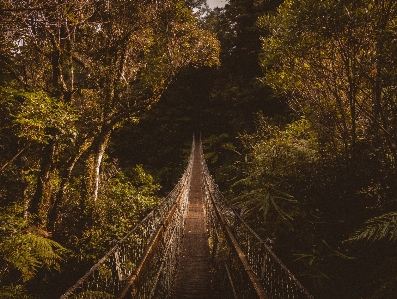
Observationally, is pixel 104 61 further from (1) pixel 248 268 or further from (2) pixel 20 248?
(1) pixel 248 268

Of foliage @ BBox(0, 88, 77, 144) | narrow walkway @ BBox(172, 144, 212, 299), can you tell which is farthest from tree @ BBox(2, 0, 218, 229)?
narrow walkway @ BBox(172, 144, 212, 299)

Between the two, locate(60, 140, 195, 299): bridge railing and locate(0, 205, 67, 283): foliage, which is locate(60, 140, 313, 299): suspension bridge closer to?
locate(60, 140, 195, 299): bridge railing

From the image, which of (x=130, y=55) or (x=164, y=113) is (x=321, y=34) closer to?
(x=130, y=55)

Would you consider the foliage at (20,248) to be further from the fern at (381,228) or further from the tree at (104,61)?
the fern at (381,228)

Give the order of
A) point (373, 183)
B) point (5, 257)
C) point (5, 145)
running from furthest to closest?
point (5, 145), point (5, 257), point (373, 183)

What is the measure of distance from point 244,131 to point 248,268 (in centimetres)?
663

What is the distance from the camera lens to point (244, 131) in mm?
8898

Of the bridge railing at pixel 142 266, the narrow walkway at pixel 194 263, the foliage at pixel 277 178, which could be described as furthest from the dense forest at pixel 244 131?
the narrow walkway at pixel 194 263

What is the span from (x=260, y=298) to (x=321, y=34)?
11.7 ft

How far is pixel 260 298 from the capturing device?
2.03m

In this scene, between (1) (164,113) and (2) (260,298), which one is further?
(1) (164,113)

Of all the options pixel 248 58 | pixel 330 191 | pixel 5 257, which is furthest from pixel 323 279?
pixel 248 58

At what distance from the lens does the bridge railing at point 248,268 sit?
2.08 m

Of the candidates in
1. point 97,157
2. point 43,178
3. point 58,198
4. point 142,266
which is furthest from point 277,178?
point 97,157
